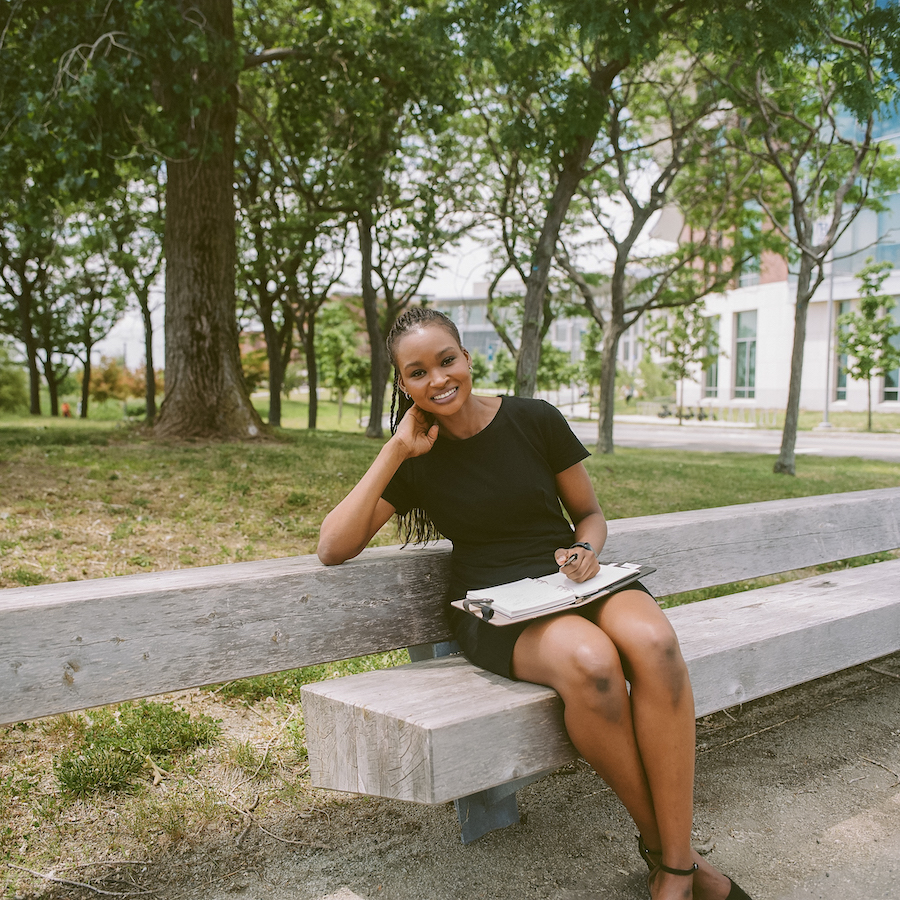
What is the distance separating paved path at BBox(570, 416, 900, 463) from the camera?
736 inches

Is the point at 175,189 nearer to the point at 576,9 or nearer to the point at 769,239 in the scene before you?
the point at 576,9

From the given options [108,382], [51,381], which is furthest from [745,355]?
[51,381]

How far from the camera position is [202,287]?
8.85m

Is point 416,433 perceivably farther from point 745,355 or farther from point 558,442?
point 745,355

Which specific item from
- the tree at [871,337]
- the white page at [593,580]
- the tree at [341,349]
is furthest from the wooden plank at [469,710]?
the tree at [341,349]

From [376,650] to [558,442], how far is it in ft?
2.73

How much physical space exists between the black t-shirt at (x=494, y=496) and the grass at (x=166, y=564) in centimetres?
95

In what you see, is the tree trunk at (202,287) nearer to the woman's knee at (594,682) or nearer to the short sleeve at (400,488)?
the short sleeve at (400,488)

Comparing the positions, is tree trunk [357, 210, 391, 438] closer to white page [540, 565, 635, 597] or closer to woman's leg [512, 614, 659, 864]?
white page [540, 565, 635, 597]

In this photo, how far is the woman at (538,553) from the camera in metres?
2.07

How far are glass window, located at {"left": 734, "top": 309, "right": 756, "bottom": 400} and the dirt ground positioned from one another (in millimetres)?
36690

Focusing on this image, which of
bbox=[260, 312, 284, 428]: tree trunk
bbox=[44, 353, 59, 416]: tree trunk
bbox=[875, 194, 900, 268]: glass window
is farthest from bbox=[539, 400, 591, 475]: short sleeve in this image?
bbox=[875, 194, 900, 268]: glass window

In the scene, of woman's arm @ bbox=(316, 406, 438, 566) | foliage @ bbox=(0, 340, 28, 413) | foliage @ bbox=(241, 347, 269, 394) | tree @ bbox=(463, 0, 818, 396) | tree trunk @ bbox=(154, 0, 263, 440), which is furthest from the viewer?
foliage @ bbox=(241, 347, 269, 394)

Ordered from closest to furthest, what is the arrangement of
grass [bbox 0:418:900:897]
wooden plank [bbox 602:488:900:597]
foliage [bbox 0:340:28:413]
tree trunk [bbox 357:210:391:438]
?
grass [bbox 0:418:900:897], wooden plank [bbox 602:488:900:597], tree trunk [bbox 357:210:391:438], foliage [bbox 0:340:28:413]
